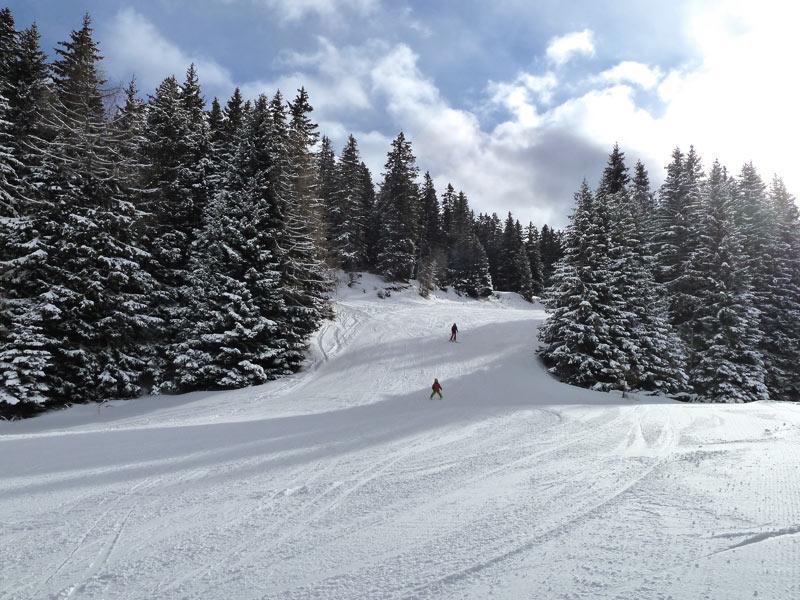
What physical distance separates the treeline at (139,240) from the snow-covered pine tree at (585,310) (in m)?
13.5

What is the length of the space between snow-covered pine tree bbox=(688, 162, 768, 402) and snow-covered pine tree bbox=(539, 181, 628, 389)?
4.85 meters

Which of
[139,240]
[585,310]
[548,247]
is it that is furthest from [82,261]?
[548,247]

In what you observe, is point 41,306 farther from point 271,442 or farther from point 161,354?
point 271,442

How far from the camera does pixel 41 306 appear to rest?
16969 millimetres

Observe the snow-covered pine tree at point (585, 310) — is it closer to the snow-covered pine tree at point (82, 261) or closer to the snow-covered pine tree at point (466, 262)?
the snow-covered pine tree at point (82, 261)

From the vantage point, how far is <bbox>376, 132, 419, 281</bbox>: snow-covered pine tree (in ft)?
173

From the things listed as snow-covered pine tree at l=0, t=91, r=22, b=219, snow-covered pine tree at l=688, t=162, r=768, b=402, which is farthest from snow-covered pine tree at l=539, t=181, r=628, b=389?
snow-covered pine tree at l=0, t=91, r=22, b=219

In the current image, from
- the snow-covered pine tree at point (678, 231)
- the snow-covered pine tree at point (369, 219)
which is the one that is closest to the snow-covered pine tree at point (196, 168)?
the snow-covered pine tree at point (678, 231)

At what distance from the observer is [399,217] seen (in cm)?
5425

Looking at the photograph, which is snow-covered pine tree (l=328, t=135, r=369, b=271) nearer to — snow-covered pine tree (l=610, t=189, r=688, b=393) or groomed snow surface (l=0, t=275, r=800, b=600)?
snow-covered pine tree (l=610, t=189, r=688, b=393)

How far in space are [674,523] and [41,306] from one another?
811 inches

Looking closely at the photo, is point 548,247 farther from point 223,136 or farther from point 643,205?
point 223,136

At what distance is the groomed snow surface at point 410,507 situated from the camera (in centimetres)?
462

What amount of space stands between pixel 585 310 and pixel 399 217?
3352cm
